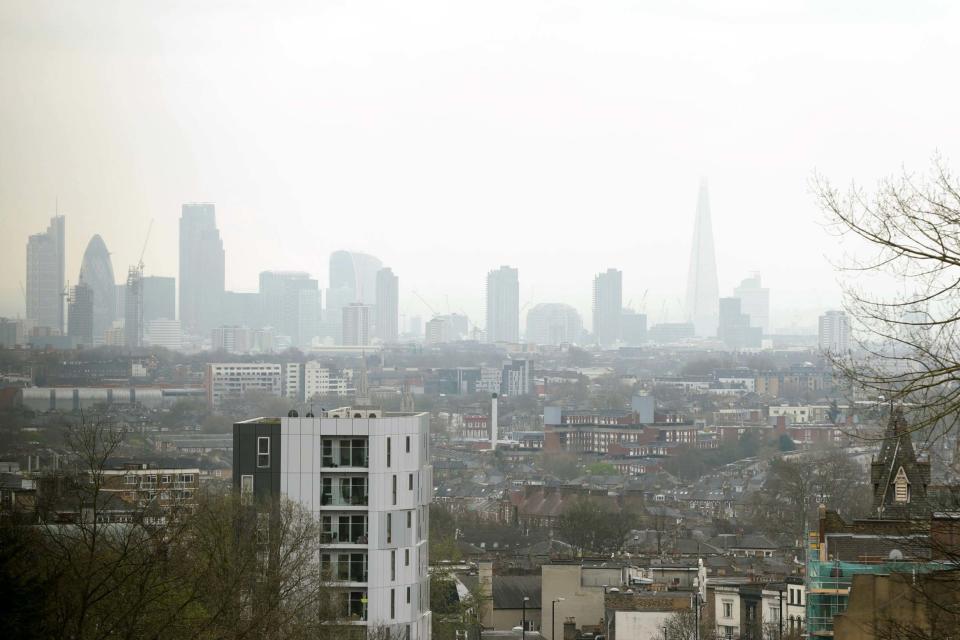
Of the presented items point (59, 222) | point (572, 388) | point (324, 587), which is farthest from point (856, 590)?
point (572, 388)

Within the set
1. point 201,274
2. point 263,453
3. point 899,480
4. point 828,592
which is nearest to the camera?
point 828,592

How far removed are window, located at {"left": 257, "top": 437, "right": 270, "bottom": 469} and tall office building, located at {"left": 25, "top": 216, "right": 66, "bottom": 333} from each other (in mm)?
23073

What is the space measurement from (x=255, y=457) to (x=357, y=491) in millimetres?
1671

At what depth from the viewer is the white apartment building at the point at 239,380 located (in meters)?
127

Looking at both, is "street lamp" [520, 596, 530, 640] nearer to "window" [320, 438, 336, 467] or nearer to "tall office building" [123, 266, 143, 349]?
"window" [320, 438, 336, 467]

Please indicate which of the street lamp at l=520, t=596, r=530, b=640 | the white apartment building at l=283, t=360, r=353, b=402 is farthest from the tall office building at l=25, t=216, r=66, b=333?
the white apartment building at l=283, t=360, r=353, b=402

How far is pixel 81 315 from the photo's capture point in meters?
95.9

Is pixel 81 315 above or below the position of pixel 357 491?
above

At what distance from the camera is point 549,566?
3981 centimetres

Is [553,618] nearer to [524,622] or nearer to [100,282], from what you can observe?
[524,622]

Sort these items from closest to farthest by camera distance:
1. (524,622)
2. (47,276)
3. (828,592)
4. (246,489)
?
(828,592) → (246,489) → (524,622) → (47,276)

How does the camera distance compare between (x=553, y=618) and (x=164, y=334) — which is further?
(x=164, y=334)

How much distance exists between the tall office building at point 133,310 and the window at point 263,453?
94627mm

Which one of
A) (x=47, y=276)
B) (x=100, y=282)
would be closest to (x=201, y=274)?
(x=100, y=282)
